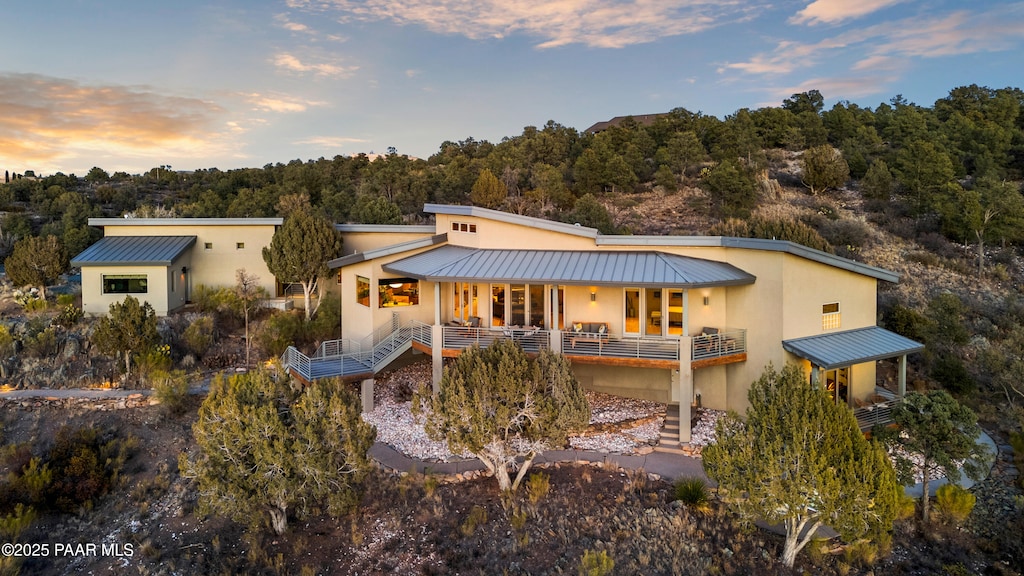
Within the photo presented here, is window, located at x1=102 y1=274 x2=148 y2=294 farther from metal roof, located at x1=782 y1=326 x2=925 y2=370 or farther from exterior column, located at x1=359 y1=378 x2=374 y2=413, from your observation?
metal roof, located at x1=782 y1=326 x2=925 y2=370

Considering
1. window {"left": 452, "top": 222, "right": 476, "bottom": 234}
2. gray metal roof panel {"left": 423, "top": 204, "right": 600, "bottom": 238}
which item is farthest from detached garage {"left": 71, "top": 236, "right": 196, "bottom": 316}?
window {"left": 452, "top": 222, "right": 476, "bottom": 234}

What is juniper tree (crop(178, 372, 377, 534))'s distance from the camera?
393 inches

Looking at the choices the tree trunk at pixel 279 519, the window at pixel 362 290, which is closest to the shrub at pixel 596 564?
the tree trunk at pixel 279 519

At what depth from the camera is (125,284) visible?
23.0m

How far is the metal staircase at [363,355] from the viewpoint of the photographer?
16359mm

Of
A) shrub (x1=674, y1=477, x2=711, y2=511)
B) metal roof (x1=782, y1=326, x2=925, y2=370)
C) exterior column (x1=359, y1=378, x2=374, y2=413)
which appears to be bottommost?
shrub (x1=674, y1=477, x2=711, y2=511)

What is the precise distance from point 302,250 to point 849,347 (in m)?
→ 20.0

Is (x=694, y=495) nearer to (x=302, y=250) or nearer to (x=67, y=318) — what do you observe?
(x=302, y=250)

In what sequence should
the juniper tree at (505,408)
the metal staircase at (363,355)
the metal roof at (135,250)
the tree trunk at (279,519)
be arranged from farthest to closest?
1. the metal roof at (135,250)
2. the metal staircase at (363,355)
3. the tree trunk at (279,519)
4. the juniper tree at (505,408)

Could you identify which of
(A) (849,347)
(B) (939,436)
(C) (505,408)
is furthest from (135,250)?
(B) (939,436)

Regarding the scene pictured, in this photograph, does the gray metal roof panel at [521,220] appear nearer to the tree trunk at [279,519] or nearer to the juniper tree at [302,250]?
the juniper tree at [302,250]

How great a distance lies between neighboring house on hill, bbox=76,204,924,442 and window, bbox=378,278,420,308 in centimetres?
4

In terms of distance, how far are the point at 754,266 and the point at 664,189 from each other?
32172mm

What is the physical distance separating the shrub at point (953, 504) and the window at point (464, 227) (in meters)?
15.1
